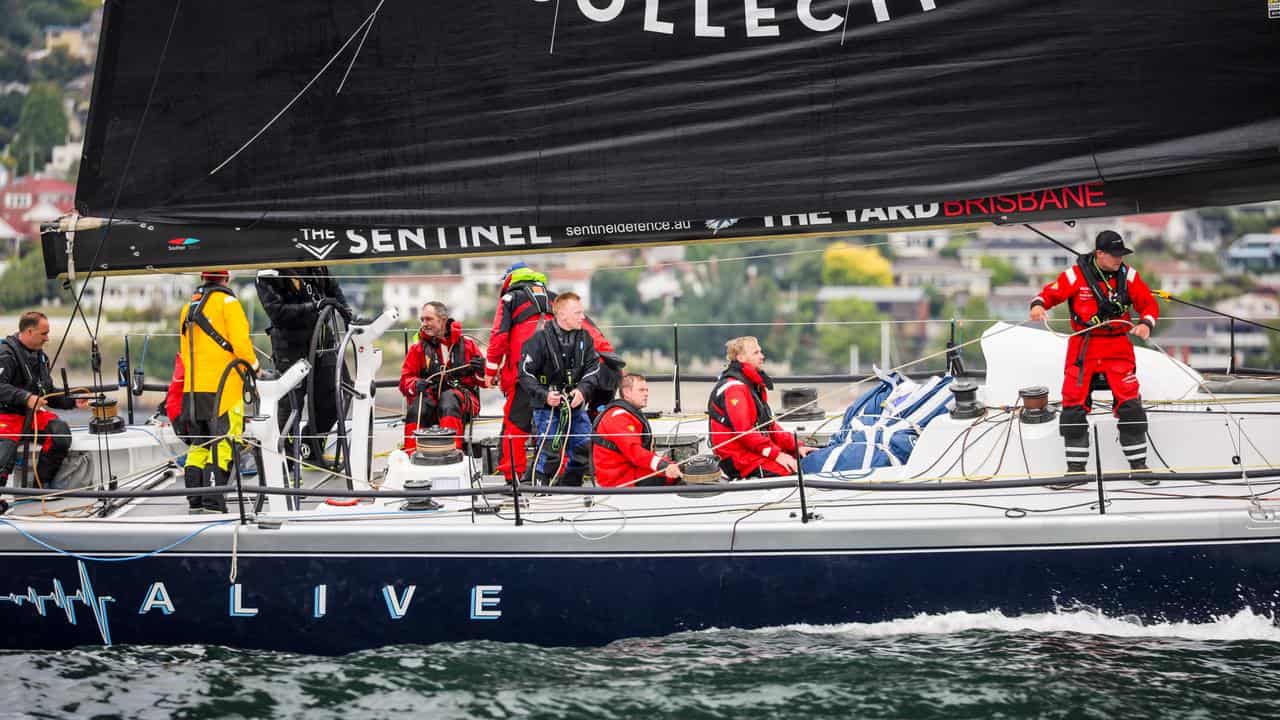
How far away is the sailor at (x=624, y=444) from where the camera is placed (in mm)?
6246

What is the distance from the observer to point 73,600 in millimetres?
6055

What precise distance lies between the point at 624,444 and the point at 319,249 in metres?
1.65

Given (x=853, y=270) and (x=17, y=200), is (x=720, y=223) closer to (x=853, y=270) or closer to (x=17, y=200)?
(x=853, y=270)

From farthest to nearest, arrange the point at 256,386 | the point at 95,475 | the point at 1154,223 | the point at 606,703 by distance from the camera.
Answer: the point at 1154,223
the point at 95,475
the point at 256,386
the point at 606,703

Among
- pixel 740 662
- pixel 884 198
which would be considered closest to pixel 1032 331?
pixel 884 198

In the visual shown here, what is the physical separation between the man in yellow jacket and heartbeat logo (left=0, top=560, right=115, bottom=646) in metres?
0.59

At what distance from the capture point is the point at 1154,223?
72.7 meters

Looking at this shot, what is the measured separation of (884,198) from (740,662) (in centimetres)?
212

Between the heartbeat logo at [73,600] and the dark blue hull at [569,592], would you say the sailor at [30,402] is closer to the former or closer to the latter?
the heartbeat logo at [73,600]

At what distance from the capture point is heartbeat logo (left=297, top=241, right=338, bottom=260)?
20.1 feet

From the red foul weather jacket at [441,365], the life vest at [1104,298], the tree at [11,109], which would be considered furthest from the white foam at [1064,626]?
the tree at [11,109]

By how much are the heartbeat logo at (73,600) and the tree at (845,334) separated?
61347 millimetres

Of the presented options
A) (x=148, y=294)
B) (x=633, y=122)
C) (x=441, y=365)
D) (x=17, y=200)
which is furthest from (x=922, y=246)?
(x=633, y=122)

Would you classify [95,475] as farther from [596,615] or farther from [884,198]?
[884,198]
